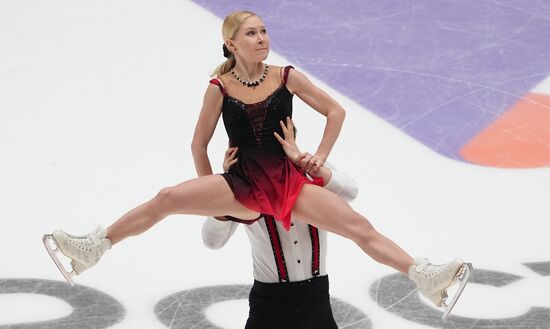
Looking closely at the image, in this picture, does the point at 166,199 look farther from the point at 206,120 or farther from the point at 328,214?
the point at 328,214

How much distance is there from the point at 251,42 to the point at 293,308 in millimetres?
1069

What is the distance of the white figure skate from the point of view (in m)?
4.64

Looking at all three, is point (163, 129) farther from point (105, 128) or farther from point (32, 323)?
point (32, 323)

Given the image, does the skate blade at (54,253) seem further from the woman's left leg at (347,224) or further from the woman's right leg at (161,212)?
the woman's left leg at (347,224)

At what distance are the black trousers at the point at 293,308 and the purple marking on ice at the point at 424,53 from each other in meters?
3.05

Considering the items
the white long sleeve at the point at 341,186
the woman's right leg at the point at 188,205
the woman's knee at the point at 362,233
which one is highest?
the white long sleeve at the point at 341,186

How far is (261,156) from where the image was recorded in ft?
16.5

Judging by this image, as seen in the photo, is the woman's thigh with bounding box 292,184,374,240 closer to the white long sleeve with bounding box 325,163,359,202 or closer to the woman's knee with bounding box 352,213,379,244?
the woman's knee with bounding box 352,213,379,244

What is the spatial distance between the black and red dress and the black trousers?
29cm

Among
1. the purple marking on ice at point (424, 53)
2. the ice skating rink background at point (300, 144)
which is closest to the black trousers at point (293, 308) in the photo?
the ice skating rink background at point (300, 144)

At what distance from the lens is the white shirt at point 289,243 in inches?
198

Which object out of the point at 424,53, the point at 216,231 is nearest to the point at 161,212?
the point at 216,231

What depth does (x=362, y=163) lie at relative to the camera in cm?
767

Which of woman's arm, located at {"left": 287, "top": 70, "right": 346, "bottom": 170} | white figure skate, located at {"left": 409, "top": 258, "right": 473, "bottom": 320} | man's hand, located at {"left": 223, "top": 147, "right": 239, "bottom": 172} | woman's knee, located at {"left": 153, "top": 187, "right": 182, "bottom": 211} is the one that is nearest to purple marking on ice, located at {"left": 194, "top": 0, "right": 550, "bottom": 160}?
woman's arm, located at {"left": 287, "top": 70, "right": 346, "bottom": 170}
